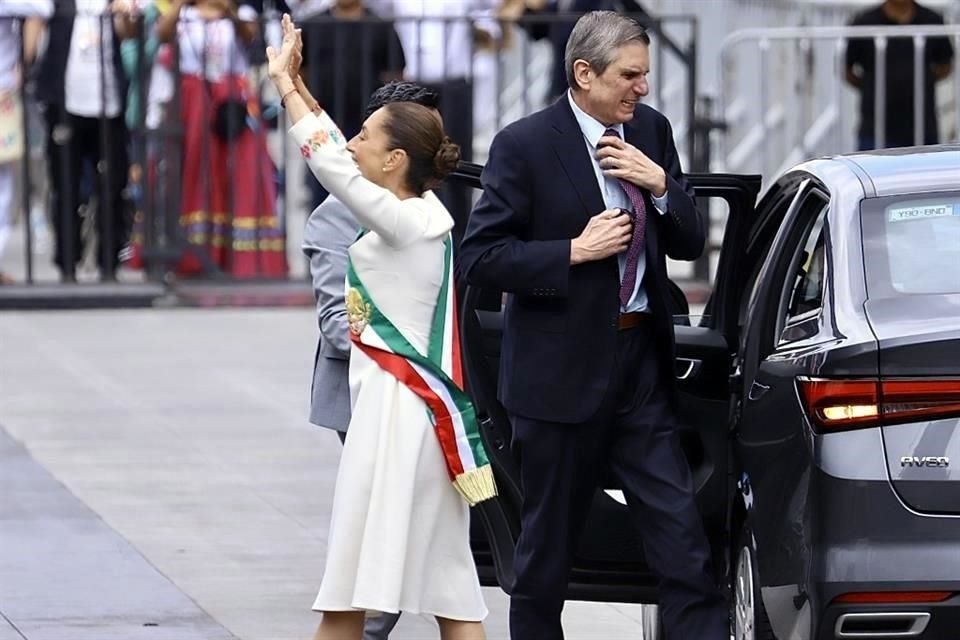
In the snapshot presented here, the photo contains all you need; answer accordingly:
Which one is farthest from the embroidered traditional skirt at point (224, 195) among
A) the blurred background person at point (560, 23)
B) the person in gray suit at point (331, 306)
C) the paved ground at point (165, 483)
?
the person in gray suit at point (331, 306)

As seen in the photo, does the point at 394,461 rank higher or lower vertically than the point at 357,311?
lower

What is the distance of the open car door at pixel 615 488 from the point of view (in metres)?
6.04

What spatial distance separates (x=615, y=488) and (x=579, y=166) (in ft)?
2.78

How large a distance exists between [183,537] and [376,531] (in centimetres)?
291

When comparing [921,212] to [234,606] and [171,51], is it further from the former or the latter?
[171,51]

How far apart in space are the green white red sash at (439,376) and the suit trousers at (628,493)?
197 millimetres

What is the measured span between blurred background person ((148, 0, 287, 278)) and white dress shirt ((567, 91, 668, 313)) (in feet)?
30.5

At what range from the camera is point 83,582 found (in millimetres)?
7543

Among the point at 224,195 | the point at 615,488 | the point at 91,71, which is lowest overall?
the point at 615,488

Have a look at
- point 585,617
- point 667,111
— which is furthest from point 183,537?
point 667,111

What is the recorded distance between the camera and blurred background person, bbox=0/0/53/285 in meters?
14.6

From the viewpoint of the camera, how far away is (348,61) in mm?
14875

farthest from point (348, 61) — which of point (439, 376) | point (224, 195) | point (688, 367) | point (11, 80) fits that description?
point (439, 376)

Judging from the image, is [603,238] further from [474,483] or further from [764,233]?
[764,233]
